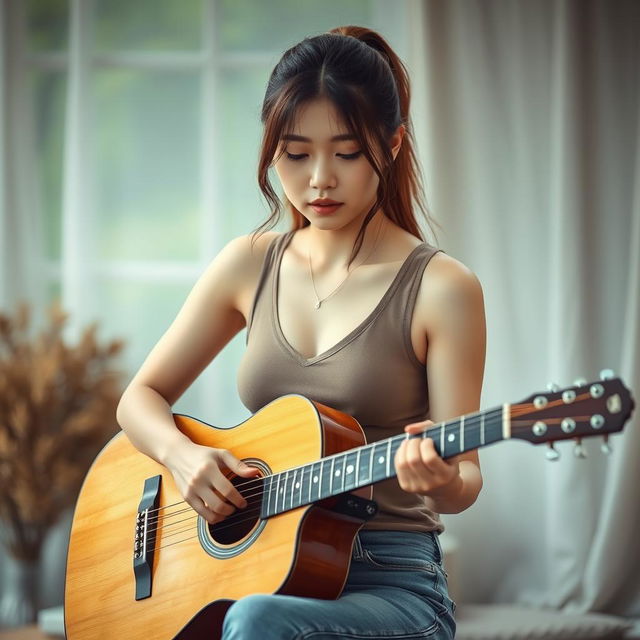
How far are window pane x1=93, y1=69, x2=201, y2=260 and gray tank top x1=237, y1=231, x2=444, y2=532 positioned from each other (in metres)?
1.66

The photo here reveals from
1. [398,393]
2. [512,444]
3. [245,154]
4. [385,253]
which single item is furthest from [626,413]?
[245,154]

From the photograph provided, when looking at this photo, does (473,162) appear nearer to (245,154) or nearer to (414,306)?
(245,154)

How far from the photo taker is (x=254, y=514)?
4.32 feet

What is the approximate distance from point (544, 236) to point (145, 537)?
6.05ft

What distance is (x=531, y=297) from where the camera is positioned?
2.89 meters

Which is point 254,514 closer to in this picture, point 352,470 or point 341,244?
point 352,470

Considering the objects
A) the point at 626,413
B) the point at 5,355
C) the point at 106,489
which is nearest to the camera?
the point at 626,413

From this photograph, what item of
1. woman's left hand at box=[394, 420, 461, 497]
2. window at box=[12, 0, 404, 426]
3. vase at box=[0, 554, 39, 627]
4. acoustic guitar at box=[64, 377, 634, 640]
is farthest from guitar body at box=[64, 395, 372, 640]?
window at box=[12, 0, 404, 426]

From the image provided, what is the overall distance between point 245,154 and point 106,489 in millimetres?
1648

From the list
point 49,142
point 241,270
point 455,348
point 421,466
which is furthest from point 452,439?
point 49,142

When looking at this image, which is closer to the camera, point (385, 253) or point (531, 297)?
point (385, 253)

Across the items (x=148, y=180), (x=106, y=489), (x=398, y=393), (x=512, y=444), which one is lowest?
(x=512, y=444)

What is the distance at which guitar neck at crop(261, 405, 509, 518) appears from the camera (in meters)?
1.05

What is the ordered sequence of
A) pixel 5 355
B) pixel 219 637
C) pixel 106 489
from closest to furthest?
pixel 219 637 < pixel 106 489 < pixel 5 355
